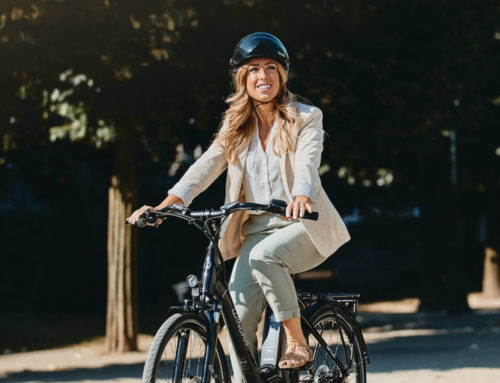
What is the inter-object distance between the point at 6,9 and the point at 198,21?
2.24 metres

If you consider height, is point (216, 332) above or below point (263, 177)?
below

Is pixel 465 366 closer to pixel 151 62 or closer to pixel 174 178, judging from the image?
pixel 151 62

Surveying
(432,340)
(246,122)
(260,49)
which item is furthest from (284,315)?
(432,340)

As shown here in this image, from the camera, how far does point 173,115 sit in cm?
1048

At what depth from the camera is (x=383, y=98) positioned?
37.8 ft

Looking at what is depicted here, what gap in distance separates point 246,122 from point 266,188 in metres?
0.37

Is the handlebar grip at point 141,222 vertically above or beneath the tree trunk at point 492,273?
above

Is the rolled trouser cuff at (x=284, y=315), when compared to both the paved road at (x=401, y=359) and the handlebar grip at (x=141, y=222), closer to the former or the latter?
the handlebar grip at (x=141, y=222)

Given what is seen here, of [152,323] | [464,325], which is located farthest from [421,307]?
[152,323]

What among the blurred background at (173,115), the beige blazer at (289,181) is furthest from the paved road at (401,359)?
the beige blazer at (289,181)

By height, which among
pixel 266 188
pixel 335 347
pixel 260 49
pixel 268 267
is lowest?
pixel 335 347

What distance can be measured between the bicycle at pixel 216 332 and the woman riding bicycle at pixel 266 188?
10 cm

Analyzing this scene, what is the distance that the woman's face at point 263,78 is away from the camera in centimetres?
460

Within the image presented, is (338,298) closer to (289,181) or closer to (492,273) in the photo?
(289,181)
